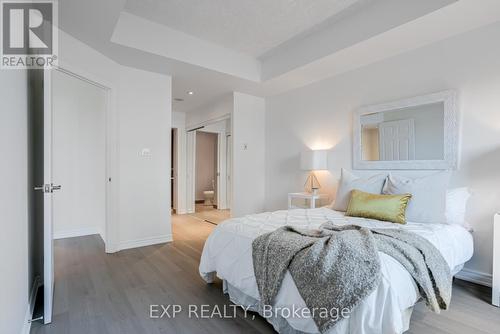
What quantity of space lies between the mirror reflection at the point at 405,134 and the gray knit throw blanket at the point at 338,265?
58.4 inches

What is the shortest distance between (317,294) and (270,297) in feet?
1.22

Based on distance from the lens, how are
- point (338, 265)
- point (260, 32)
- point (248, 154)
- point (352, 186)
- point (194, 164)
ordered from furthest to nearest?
point (194, 164), point (248, 154), point (260, 32), point (352, 186), point (338, 265)

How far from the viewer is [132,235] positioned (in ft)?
12.4

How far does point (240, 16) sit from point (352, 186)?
7.75 ft

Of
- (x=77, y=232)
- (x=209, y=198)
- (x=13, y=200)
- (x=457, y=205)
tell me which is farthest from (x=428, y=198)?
(x=209, y=198)

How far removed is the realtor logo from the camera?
1660 millimetres

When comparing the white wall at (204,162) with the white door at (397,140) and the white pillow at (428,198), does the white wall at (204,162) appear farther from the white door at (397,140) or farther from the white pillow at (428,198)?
the white pillow at (428,198)

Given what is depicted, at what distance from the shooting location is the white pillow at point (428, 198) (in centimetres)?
254

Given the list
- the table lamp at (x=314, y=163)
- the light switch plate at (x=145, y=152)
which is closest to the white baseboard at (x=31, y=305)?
the light switch plate at (x=145, y=152)

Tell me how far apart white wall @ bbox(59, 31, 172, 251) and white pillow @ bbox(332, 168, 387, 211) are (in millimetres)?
2482

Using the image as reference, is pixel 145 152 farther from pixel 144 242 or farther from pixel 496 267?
pixel 496 267

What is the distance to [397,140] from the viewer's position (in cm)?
326

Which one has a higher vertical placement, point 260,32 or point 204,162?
point 260,32

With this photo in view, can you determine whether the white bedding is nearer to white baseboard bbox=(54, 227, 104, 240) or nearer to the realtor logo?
the realtor logo
